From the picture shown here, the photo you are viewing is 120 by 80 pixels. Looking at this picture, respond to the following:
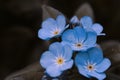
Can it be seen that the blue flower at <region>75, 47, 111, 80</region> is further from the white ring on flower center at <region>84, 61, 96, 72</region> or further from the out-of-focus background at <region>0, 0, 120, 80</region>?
the out-of-focus background at <region>0, 0, 120, 80</region>

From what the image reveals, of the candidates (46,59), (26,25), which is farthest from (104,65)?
(26,25)

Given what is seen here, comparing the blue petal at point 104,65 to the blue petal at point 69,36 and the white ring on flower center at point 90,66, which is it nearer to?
the white ring on flower center at point 90,66

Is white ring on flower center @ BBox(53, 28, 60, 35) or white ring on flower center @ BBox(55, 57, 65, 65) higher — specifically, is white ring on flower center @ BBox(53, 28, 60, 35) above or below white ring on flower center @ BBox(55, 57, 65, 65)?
above

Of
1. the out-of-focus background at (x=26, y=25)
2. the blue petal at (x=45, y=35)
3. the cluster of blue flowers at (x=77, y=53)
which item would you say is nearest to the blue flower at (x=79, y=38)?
the cluster of blue flowers at (x=77, y=53)

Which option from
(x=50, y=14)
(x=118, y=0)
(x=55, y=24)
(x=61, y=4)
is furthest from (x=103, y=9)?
(x=55, y=24)

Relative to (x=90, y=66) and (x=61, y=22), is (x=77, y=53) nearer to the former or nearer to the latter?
(x=90, y=66)

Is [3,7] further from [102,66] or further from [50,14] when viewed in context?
[102,66]

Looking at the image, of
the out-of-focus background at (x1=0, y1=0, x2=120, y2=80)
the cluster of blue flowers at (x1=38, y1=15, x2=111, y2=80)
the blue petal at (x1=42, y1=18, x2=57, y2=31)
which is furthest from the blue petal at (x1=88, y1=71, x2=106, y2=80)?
the out-of-focus background at (x1=0, y1=0, x2=120, y2=80)
